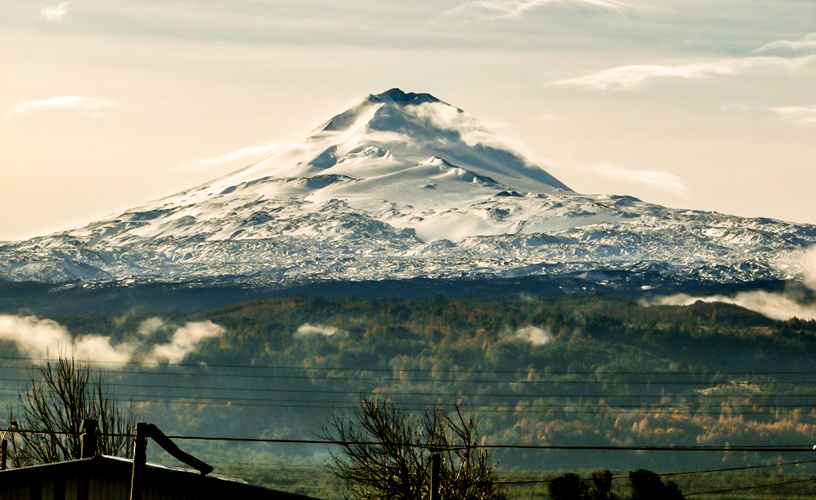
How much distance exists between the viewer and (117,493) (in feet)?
162

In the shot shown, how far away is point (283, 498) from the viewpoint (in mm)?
47906

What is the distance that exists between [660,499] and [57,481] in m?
81.5

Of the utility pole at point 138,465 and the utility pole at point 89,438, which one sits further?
the utility pole at point 89,438

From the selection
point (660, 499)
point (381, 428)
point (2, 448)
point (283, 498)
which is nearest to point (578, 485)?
point (660, 499)

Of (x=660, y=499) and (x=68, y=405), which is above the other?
(x=68, y=405)

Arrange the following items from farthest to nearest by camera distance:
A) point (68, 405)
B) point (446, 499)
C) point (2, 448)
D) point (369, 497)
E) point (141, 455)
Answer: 1. point (68, 405)
2. point (369, 497)
3. point (446, 499)
4. point (2, 448)
5. point (141, 455)

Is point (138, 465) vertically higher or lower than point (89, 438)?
lower

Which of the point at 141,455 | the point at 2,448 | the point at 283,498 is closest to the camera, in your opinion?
the point at 141,455

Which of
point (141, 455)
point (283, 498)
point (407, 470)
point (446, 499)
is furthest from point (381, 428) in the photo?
point (141, 455)

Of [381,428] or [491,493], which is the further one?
[381,428]

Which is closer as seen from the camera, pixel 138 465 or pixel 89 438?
pixel 138 465

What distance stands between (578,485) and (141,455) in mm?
84070

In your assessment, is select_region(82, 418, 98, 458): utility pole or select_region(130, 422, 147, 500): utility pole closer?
select_region(130, 422, 147, 500): utility pole

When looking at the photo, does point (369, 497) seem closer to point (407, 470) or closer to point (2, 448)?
point (407, 470)
